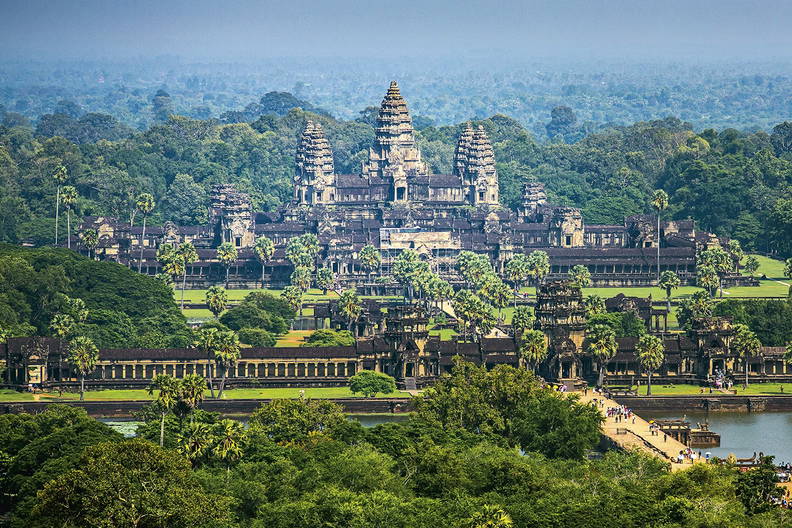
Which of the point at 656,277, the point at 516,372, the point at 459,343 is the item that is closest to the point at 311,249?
the point at 656,277

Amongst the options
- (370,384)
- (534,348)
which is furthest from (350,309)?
(370,384)

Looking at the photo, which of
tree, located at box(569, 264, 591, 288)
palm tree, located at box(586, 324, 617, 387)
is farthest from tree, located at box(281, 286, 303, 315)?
palm tree, located at box(586, 324, 617, 387)

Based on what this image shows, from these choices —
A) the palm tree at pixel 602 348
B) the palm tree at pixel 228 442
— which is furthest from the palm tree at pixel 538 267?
the palm tree at pixel 228 442

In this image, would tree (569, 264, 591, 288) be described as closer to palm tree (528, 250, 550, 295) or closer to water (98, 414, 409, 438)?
palm tree (528, 250, 550, 295)

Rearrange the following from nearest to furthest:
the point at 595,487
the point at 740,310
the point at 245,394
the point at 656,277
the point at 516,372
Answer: the point at 595,487 → the point at 516,372 → the point at 245,394 → the point at 740,310 → the point at 656,277

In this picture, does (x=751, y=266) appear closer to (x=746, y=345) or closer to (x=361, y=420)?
(x=746, y=345)

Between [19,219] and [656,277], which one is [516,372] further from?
[19,219]

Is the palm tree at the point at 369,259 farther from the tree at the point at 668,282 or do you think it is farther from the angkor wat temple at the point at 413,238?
the tree at the point at 668,282
